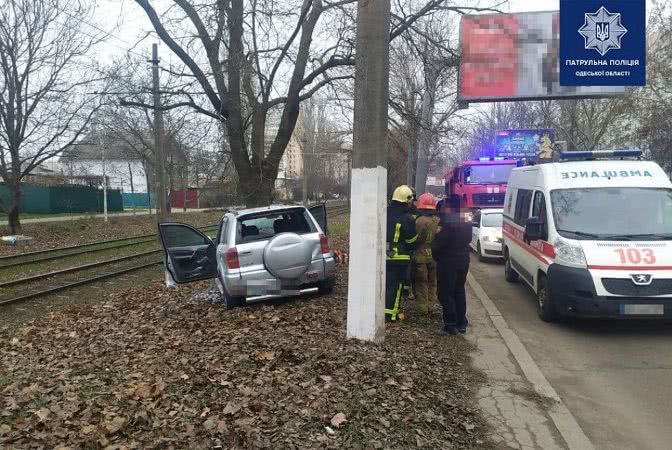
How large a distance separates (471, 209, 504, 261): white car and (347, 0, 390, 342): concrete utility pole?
895 cm

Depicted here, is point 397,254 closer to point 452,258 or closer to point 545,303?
point 452,258

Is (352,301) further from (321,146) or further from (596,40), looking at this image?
(321,146)

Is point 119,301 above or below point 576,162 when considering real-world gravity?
below

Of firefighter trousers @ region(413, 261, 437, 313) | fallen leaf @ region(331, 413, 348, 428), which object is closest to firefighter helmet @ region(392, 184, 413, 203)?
firefighter trousers @ region(413, 261, 437, 313)

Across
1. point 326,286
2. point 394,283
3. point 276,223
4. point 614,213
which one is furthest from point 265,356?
point 614,213

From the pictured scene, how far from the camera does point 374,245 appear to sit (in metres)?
5.43

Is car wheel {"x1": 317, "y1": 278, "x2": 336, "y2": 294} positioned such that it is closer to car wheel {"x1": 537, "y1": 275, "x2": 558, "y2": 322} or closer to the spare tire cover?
the spare tire cover

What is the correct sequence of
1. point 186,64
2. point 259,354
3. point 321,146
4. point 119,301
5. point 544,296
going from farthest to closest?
point 321,146 < point 186,64 < point 119,301 < point 544,296 < point 259,354

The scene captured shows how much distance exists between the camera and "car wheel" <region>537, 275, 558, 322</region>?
7.21 metres

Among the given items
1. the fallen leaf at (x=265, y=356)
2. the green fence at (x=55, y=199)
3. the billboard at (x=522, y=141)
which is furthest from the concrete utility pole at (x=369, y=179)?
the green fence at (x=55, y=199)

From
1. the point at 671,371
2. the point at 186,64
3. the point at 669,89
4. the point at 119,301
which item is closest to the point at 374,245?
the point at 671,371

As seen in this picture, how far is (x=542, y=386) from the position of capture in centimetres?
504

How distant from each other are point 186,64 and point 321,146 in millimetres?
39331

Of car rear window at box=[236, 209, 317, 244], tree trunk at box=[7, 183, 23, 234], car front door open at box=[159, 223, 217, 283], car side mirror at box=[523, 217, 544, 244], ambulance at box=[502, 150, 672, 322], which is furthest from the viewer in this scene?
tree trunk at box=[7, 183, 23, 234]
